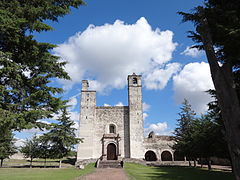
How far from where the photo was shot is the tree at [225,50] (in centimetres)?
439

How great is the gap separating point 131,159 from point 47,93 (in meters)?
19.8

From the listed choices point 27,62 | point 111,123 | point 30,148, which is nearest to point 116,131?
point 111,123

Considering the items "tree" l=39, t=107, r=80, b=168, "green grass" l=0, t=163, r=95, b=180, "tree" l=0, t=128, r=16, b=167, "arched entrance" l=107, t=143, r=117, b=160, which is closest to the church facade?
"arched entrance" l=107, t=143, r=117, b=160

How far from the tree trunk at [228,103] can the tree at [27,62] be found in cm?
585

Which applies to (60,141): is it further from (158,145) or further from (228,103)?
(228,103)

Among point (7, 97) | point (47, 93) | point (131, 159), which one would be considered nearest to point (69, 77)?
point (47, 93)

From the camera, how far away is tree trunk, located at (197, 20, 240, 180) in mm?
4250

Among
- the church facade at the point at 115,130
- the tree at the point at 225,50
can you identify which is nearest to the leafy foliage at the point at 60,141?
the church facade at the point at 115,130

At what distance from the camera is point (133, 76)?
3009cm

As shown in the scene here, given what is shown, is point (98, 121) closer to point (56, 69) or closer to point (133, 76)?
point (133, 76)

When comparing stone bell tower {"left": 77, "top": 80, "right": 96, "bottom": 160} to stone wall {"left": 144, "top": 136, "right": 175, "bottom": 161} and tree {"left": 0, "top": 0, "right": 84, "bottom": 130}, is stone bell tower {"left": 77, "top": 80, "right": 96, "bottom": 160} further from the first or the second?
tree {"left": 0, "top": 0, "right": 84, "bottom": 130}

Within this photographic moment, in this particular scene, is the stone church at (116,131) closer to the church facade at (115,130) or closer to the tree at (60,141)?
the church facade at (115,130)

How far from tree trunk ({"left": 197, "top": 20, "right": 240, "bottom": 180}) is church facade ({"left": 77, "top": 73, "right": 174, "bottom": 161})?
2167 centimetres

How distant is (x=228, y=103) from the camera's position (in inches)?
180
